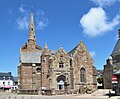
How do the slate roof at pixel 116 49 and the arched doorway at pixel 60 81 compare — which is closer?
the slate roof at pixel 116 49

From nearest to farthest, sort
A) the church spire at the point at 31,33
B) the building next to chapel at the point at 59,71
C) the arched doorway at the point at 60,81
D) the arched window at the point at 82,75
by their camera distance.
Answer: the building next to chapel at the point at 59,71 < the arched doorway at the point at 60,81 < the arched window at the point at 82,75 < the church spire at the point at 31,33

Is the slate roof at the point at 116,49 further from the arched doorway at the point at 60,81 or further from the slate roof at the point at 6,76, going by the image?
the slate roof at the point at 6,76

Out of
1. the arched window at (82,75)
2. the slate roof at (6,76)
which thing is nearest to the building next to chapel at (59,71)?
the arched window at (82,75)

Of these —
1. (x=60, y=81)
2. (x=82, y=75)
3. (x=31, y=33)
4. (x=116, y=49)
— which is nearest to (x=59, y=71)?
(x=60, y=81)

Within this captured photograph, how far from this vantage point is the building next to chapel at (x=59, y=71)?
57688 mm

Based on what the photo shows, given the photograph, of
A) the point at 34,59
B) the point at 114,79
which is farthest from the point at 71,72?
the point at 114,79

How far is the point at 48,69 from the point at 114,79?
858 inches

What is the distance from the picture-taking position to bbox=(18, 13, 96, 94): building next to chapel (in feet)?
189

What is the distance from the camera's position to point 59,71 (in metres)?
58.3

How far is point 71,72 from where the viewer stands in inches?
2293

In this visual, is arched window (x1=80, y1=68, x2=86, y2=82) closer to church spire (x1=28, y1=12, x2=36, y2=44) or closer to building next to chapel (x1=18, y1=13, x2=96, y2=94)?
building next to chapel (x1=18, y1=13, x2=96, y2=94)

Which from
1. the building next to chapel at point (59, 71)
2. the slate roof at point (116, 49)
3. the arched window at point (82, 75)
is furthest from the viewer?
the arched window at point (82, 75)

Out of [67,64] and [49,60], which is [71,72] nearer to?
[67,64]

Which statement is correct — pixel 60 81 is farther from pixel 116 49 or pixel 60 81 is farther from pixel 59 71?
pixel 116 49
